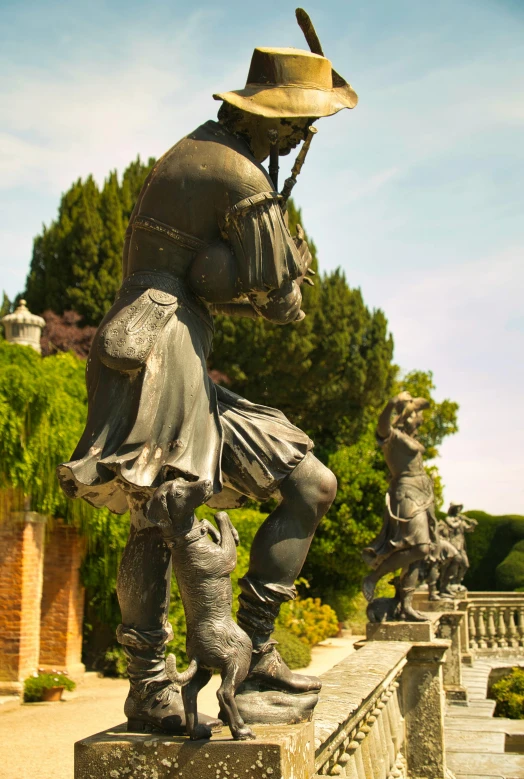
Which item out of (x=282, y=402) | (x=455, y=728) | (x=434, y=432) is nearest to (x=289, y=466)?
(x=455, y=728)

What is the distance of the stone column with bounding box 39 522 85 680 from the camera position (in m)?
14.7

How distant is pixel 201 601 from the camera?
245cm

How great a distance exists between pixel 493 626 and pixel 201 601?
54.2ft

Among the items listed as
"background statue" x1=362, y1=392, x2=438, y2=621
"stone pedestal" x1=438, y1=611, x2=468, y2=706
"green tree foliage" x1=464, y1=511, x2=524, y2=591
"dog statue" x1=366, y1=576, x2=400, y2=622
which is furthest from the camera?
"green tree foliage" x1=464, y1=511, x2=524, y2=591

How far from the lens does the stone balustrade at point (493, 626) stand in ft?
58.4

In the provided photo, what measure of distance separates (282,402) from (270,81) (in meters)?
25.4

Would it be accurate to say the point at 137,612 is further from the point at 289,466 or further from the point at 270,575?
the point at 289,466

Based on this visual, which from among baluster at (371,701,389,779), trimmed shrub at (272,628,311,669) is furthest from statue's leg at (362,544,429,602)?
trimmed shrub at (272,628,311,669)

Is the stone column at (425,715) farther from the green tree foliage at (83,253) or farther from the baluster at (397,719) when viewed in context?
the green tree foliage at (83,253)

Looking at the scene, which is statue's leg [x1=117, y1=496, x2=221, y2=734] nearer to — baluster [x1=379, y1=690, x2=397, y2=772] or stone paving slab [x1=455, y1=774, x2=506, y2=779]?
baluster [x1=379, y1=690, x2=397, y2=772]

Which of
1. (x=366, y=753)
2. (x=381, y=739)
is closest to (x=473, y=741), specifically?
(x=381, y=739)

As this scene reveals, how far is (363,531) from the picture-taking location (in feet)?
84.6

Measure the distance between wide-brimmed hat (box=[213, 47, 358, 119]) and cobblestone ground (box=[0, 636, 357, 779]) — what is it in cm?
719

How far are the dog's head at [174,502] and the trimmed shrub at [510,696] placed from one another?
11096 millimetres
